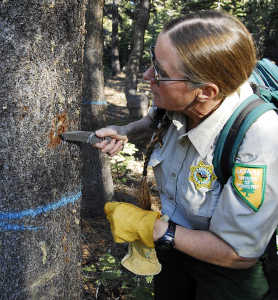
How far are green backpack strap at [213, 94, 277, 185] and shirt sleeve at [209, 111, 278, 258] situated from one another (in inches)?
1.1

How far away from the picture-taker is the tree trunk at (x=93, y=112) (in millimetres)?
3975

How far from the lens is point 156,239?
159 centimetres

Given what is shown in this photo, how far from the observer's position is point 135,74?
8.27 m

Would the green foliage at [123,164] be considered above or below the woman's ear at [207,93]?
below

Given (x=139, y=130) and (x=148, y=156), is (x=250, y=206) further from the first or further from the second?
(x=139, y=130)

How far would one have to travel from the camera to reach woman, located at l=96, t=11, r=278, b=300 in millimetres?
1386

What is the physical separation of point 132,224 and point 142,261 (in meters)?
0.33

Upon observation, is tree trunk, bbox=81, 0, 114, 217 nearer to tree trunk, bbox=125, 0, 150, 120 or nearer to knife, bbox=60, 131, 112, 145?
knife, bbox=60, 131, 112, 145

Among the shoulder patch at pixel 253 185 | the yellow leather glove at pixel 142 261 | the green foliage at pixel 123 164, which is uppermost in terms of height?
the shoulder patch at pixel 253 185

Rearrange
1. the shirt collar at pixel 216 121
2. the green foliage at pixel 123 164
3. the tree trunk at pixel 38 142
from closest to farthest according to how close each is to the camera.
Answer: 1. the tree trunk at pixel 38 142
2. the shirt collar at pixel 216 121
3. the green foliage at pixel 123 164

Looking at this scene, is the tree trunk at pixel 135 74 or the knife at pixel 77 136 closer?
the knife at pixel 77 136

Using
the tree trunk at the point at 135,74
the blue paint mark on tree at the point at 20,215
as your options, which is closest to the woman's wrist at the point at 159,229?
the blue paint mark on tree at the point at 20,215

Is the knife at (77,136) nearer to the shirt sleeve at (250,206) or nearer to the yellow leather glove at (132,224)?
the yellow leather glove at (132,224)

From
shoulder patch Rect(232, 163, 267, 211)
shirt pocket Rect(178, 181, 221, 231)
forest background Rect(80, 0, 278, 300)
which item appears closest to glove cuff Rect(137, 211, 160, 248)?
shirt pocket Rect(178, 181, 221, 231)
